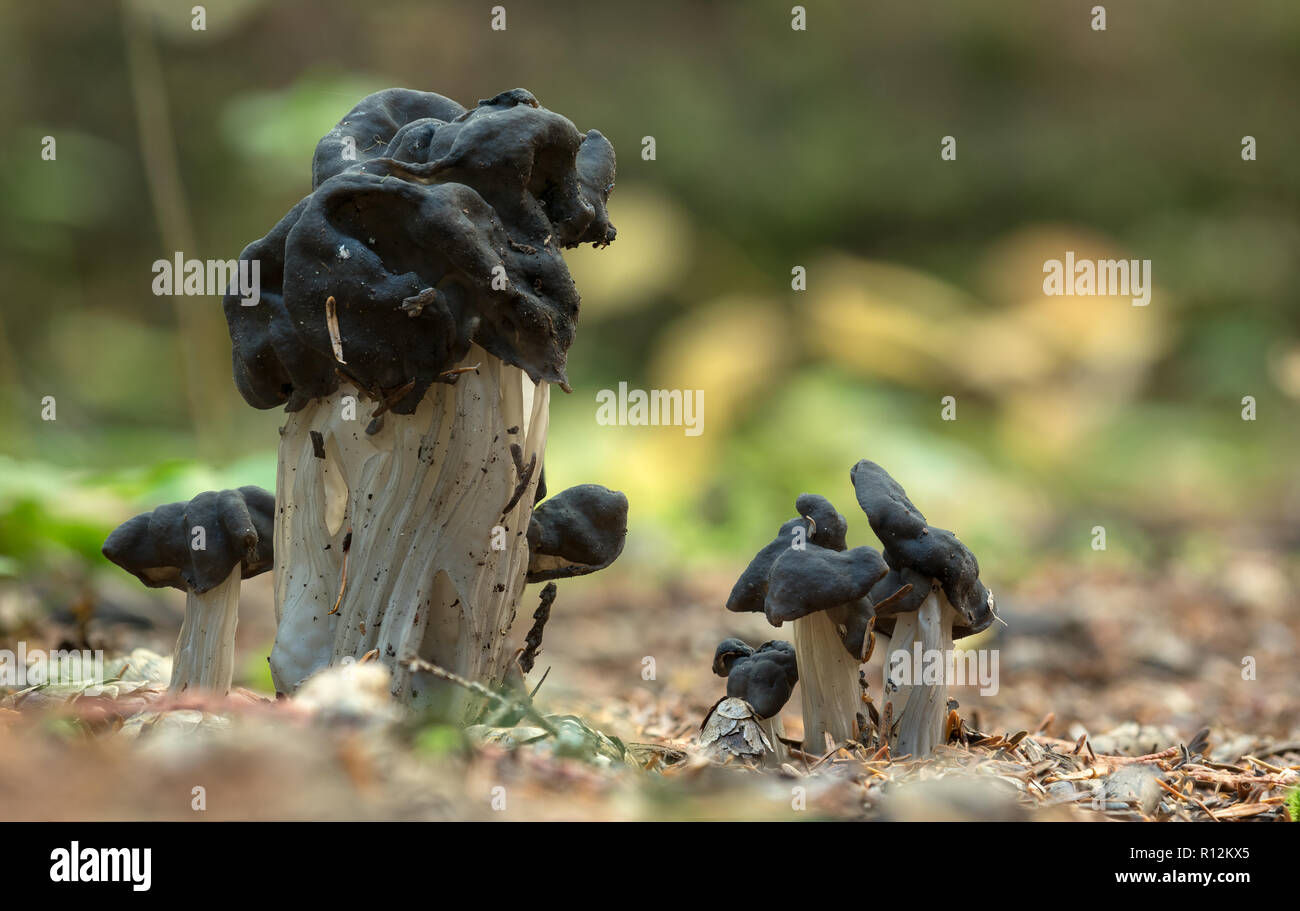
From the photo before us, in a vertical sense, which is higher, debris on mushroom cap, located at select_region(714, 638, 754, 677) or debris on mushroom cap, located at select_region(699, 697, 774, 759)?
debris on mushroom cap, located at select_region(714, 638, 754, 677)

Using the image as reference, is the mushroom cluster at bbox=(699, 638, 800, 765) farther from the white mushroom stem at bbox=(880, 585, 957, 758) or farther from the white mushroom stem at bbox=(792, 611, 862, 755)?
the white mushroom stem at bbox=(880, 585, 957, 758)

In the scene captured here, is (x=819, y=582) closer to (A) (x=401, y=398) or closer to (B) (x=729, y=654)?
(B) (x=729, y=654)

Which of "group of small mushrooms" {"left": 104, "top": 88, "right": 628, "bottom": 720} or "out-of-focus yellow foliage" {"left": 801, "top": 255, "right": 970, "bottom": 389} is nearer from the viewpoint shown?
"group of small mushrooms" {"left": 104, "top": 88, "right": 628, "bottom": 720}

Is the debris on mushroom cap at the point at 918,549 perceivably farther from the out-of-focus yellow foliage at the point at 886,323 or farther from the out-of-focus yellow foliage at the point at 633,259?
the out-of-focus yellow foliage at the point at 633,259

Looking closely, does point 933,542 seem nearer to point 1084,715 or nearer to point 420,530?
point 420,530

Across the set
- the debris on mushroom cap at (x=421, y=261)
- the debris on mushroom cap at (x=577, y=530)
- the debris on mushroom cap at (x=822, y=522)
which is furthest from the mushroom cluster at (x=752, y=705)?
the debris on mushroom cap at (x=421, y=261)

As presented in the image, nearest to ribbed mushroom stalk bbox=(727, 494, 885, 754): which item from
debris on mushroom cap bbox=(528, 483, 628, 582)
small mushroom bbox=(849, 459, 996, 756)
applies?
small mushroom bbox=(849, 459, 996, 756)
